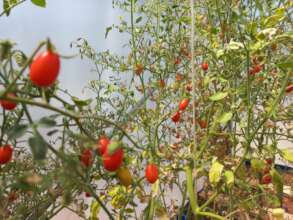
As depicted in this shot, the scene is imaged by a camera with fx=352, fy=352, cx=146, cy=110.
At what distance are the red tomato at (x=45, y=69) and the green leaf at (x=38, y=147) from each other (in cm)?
5

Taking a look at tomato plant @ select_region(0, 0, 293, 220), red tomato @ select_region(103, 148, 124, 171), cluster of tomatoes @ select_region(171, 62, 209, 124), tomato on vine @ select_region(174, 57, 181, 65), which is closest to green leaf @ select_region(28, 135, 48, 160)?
tomato plant @ select_region(0, 0, 293, 220)

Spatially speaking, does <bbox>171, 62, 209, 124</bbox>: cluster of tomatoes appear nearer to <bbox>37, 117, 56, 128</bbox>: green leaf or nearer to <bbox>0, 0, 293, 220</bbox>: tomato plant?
<bbox>0, 0, 293, 220</bbox>: tomato plant

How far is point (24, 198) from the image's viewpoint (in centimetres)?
91

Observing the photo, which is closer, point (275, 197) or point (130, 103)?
point (275, 197)

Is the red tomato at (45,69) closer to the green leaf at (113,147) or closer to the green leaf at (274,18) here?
the green leaf at (113,147)

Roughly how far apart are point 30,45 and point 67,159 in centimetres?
112

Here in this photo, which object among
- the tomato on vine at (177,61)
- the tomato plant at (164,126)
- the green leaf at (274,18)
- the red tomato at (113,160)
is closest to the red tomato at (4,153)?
the tomato plant at (164,126)

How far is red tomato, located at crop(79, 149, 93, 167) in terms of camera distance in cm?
45

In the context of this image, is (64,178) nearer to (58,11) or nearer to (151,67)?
(151,67)

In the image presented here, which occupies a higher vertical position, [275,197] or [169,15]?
[169,15]

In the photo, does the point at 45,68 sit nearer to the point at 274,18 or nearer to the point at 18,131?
the point at 18,131

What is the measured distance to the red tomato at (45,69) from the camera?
0.95 ft

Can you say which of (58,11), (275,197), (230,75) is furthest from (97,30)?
(275,197)

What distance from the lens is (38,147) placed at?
0.28 metres
